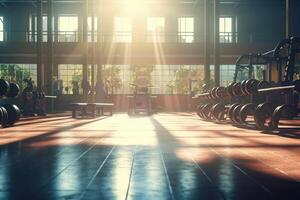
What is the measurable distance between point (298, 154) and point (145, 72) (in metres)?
22.0

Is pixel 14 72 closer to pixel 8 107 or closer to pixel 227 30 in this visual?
pixel 227 30

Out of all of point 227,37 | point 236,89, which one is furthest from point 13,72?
point 236,89

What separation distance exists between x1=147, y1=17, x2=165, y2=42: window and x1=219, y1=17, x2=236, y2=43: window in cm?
359

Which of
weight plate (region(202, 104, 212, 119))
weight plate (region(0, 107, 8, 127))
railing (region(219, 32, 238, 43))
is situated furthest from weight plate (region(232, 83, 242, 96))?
railing (region(219, 32, 238, 43))

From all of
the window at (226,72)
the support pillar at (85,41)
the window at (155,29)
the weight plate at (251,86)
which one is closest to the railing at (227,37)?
the window at (226,72)

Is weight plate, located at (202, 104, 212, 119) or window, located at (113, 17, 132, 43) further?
window, located at (113, 17, 132, 43)

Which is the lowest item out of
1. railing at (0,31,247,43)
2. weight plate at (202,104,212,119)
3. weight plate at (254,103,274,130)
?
weight plate at (202,104,212,119)

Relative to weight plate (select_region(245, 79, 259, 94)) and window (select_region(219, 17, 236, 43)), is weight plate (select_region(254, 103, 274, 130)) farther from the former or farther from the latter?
window (select_region(219, 17, 236, 43))

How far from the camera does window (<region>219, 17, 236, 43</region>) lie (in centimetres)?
2672

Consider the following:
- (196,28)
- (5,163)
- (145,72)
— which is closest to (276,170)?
(5,163)

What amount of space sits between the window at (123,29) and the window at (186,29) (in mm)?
3109

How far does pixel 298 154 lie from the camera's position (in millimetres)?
3766

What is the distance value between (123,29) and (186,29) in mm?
3934

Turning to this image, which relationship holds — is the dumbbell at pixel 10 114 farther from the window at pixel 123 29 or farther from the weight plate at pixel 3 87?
the window at pixel 123 29
